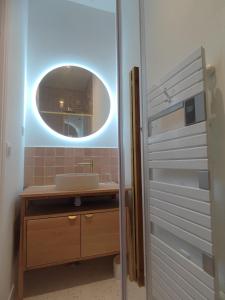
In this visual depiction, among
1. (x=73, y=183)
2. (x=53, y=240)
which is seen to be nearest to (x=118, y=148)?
(x=73, y=183)

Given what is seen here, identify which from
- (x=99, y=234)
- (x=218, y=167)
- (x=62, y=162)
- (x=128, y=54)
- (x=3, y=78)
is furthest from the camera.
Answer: (x=62, y=162)

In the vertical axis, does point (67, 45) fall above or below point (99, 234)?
above

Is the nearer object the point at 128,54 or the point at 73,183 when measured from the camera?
the point at 128,54

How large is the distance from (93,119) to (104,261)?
1.49 metres

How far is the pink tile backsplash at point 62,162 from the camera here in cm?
210

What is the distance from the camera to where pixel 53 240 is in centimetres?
157

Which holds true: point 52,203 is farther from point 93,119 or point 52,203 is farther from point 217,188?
point 217,188

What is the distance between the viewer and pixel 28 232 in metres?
1.52

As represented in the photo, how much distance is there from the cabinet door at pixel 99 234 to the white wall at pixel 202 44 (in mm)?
1125

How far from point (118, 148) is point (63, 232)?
794 mm

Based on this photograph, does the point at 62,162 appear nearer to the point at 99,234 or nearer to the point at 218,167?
the point at 99,234

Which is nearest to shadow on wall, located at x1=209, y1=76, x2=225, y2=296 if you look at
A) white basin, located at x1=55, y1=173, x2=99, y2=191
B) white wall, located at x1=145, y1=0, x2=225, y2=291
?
white wall, located at x1=145, y1=0, x2=225, y2=291

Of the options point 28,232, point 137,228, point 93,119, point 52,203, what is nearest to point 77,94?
point 93,119

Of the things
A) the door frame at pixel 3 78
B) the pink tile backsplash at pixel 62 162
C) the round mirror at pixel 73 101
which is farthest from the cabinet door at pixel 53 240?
the round mirror at pixel 73 101
